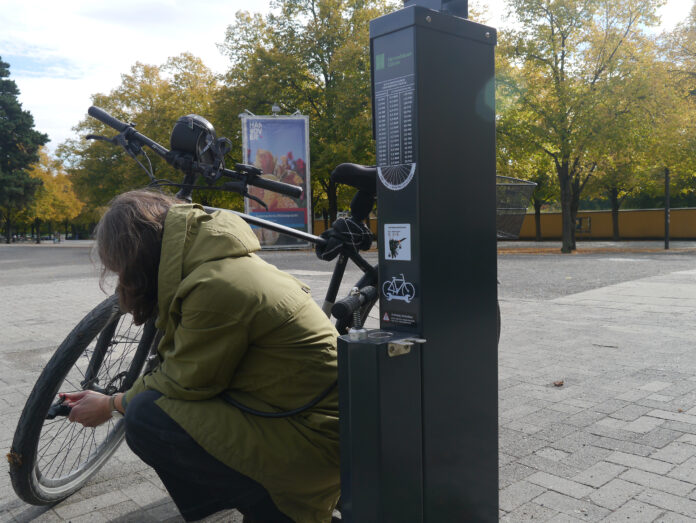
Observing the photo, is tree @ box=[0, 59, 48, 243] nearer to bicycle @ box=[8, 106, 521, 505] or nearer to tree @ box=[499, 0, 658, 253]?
tree @ box=[499, 0, 658, 253]

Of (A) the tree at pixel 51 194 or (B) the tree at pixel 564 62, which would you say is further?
(A) the tree at pixel 51 194

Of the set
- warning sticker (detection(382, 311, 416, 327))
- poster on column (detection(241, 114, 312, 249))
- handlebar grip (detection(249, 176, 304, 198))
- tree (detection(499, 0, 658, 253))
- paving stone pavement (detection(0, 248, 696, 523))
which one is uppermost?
tree (detection(499, 0, 658, 253))

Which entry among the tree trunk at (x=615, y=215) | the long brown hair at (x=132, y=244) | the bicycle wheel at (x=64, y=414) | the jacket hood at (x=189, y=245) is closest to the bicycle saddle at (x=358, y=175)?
the jacket hood at (x=189, y=245)

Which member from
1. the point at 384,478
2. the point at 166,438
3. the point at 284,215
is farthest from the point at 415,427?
the point at 284,215

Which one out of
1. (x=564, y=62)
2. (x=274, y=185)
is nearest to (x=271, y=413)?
(x=274, y=185)

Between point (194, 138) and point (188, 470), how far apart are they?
1.53 m

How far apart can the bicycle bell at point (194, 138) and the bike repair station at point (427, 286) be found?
122 centimetres

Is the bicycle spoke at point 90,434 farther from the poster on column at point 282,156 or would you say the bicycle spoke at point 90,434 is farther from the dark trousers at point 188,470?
the poster on column at point 282,156

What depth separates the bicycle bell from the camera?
2.83 metres

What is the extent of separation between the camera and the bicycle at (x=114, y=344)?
2.44m

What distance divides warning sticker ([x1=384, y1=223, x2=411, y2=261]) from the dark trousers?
0.87 m

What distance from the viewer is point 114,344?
2.82 metres

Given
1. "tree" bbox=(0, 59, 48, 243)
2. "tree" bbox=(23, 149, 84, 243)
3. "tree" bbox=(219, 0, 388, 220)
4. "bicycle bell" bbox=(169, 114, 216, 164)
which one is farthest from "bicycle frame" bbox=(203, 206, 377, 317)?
"tree" bbox=(23, 149, 84, 243)

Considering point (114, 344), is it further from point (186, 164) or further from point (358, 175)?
point (358, 175)
